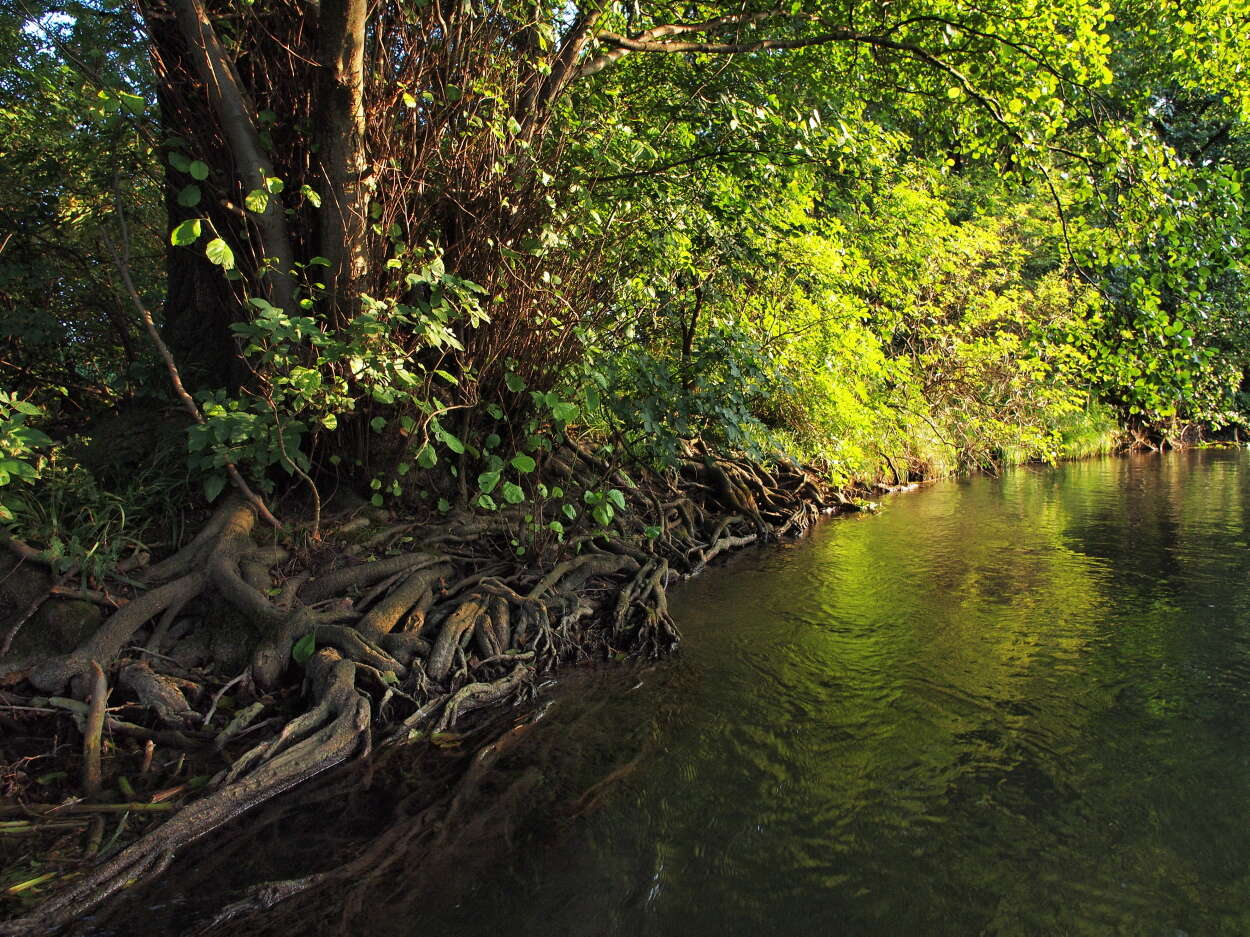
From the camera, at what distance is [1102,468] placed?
19.5 m

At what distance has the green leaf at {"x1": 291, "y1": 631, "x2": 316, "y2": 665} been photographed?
15.1ft

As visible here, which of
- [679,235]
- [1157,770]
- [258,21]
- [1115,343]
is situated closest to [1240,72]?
[1115,343]

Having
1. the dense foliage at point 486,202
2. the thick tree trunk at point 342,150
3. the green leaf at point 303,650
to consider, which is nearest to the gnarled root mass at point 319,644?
the green leaf at point 303,650

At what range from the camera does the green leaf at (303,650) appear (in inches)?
181

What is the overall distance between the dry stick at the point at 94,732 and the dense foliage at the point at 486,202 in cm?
129

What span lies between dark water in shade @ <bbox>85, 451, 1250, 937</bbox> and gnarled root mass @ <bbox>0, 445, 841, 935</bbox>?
0.68 metres

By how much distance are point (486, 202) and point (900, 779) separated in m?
5.07

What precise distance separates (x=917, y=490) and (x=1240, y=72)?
10017 millimetres

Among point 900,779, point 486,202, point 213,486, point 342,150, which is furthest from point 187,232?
point 900,779

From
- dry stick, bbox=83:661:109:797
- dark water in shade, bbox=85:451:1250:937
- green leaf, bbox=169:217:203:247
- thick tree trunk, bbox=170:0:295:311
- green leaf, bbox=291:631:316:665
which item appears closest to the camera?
dark water in shade, bbox=85:451:1250:937

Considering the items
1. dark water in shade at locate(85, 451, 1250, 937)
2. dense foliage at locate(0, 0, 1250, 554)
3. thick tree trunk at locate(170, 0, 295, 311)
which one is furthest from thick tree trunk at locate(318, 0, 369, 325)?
dark water in shade at locate(85, 451, 1250, 937)

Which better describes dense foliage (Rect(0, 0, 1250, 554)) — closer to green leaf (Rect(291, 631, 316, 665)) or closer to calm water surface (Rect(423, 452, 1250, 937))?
green leaf (Rect(291, 631, 316, 665))

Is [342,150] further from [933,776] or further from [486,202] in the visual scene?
[933,776]

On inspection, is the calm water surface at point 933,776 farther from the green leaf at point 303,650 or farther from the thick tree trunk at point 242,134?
the thick tree trunk at point 242,134
